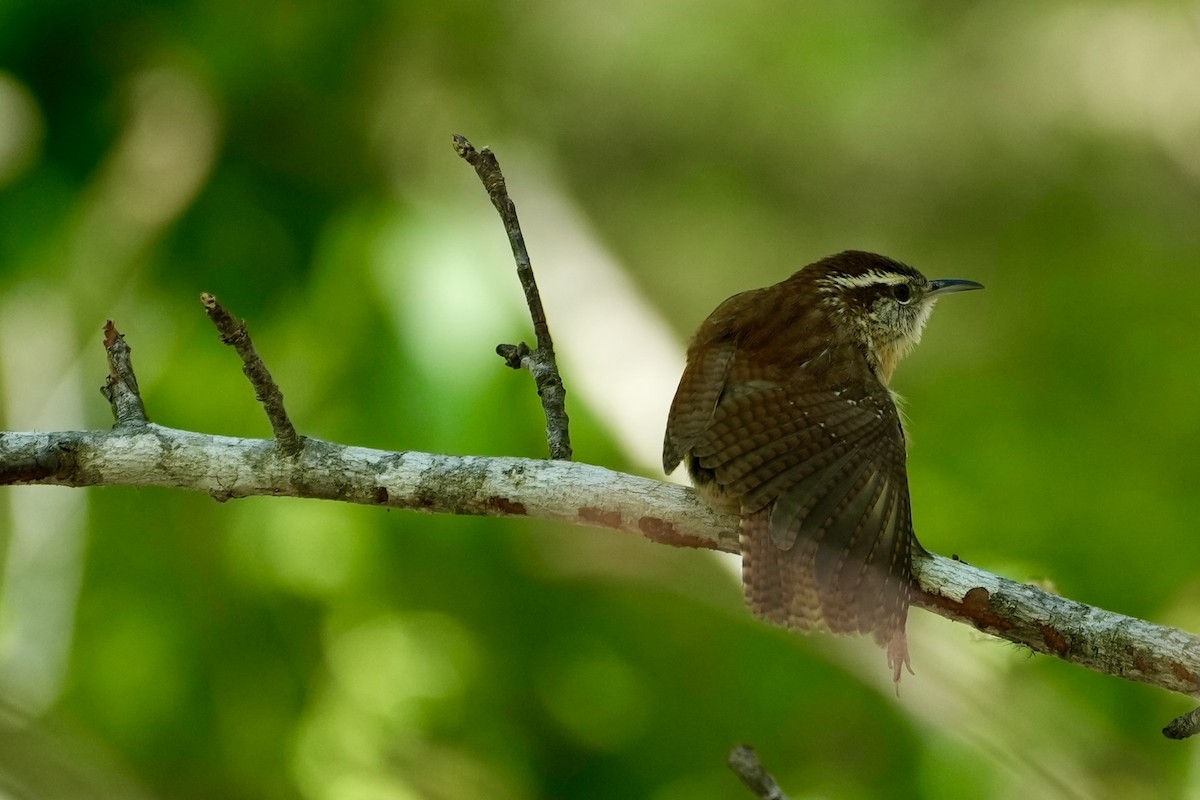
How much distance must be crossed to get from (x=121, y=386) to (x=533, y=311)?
1.07m

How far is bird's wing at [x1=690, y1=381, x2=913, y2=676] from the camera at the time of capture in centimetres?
299

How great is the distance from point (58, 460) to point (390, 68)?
10.8ft

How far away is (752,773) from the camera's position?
268cm

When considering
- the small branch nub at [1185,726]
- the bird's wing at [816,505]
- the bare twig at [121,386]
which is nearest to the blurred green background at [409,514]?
the bird's wing at [816,505]

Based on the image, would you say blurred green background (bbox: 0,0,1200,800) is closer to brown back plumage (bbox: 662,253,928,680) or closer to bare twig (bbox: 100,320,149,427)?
brown back plumage (bbox: 662,253,928,680)

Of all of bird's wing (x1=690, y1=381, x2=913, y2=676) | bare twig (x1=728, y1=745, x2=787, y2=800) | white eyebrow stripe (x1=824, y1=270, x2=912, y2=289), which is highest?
white eyebrow stripe (x1=824, y1=270, x2=912, y2=289)

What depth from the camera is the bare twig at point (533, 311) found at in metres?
3.07

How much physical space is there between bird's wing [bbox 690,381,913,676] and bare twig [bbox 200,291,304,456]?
42.0 inches

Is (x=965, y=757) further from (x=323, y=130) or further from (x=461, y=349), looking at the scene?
(x=323, y=130)

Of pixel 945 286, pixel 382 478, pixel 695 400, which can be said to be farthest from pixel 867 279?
pixel 382 478

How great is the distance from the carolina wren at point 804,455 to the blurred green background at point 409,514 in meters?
0.70

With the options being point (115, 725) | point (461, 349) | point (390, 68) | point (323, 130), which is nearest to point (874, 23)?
point (390, 68)

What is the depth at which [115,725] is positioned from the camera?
4.34m

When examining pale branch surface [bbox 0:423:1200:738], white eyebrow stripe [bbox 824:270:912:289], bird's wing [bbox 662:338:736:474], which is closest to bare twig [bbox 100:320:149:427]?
pale branch surface [bbox 0:423:1200:738]
